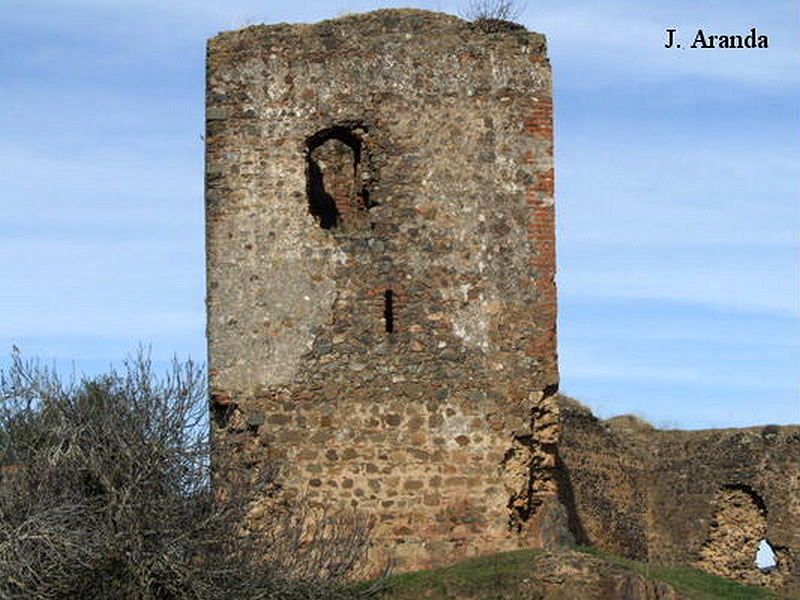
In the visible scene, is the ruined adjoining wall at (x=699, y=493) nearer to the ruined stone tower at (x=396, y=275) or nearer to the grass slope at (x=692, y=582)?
the grass slope at (x=692, y=582)

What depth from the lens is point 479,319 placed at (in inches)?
614

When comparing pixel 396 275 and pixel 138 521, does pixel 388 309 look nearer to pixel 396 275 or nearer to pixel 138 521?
pixel 396 275

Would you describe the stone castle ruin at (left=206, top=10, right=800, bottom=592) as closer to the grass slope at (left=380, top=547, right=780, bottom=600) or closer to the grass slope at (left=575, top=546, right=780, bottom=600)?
the grass slope at (left=380, top=547, right=780, bottom=600)

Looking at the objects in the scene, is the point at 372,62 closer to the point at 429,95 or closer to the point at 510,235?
the point at 429,95

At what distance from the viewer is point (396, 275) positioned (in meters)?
15.7

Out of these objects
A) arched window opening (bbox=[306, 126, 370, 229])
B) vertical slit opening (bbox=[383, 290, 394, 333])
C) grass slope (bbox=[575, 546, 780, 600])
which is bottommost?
grass slope (bbox=[575, 546, 780, 600])

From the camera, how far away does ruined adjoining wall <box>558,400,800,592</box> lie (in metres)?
25.3

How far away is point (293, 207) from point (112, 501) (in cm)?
338

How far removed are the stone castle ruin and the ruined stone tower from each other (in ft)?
0.06

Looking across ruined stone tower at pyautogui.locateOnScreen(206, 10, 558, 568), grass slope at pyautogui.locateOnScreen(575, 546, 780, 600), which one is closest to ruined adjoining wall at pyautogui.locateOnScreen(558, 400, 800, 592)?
grass slope at pyautogui.locateOnScreen(575, 546, 780, 600)

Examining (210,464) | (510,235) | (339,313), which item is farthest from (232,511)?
(510,235)

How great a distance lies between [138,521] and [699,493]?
14212 mm

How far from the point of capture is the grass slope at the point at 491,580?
14188 mm

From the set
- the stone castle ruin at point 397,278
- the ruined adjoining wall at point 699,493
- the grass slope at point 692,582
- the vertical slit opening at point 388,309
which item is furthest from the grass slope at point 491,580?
the ruined adjoining wall at point 699,493
